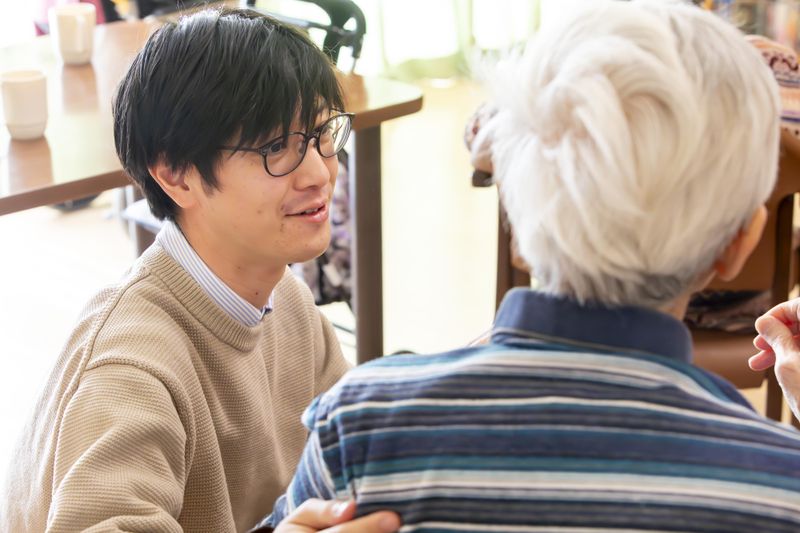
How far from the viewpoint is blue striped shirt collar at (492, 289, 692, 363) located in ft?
2.84

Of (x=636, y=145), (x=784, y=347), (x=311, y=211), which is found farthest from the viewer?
(x=311, y=211)

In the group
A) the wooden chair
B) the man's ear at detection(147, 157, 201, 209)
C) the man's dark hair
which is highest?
the man's dark hair

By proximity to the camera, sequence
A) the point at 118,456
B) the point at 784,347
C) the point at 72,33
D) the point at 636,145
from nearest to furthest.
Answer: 1. the point at 636,145
2. the point at 118,456
3. the point at 784,347
4. the point at 72,33

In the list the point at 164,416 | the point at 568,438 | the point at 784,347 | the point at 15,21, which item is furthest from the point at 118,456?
the point at 15,21

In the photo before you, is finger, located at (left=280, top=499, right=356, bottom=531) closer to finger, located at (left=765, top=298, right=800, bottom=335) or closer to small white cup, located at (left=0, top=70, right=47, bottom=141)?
finger, located at (left=765, top=298, right=800, bottom=335)

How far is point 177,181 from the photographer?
1338 millimetres

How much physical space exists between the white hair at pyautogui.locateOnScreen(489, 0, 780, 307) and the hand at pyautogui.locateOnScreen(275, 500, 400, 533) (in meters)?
0.24

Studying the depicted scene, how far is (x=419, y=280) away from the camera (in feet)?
11.2

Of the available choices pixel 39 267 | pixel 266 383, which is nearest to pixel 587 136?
pixel 266 383

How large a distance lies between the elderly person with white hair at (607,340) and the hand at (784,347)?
0.37 metres

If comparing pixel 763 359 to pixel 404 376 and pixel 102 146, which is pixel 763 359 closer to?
pixel 404 376

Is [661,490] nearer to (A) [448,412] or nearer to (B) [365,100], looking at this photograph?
(A) [448,412]

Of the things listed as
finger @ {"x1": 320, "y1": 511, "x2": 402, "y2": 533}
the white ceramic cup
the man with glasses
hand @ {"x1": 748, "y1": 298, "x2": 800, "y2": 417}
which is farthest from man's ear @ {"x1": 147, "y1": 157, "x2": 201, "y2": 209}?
the white ceramic cup

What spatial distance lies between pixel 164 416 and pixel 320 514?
33 centimetres
